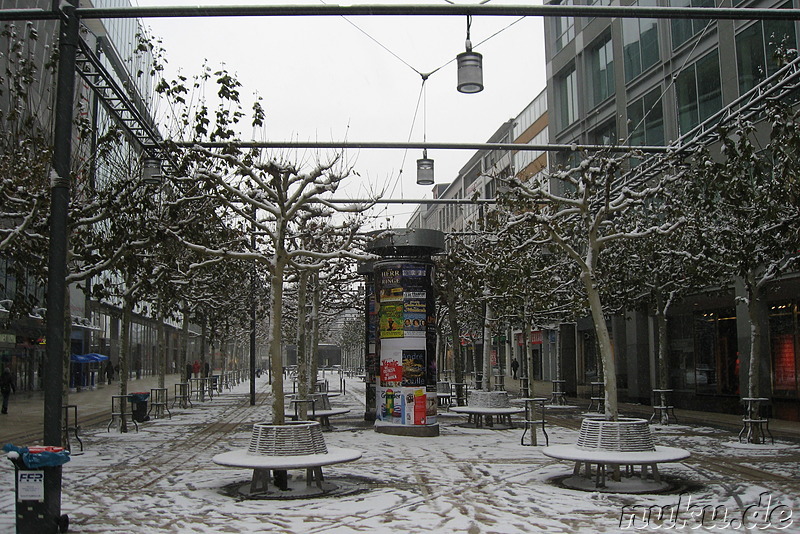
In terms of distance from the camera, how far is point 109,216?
1423 cm

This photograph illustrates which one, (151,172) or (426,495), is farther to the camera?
(151,172)

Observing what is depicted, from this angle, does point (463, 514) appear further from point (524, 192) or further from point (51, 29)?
point (51, 29)

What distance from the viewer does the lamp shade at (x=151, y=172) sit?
1421cm

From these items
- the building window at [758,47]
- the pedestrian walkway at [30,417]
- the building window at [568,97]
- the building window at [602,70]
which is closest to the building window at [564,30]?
the building window at [568,97]

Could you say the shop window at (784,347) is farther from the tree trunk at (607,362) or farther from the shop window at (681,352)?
the tree trunk at (607,362)

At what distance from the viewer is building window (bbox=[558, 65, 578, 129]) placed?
38.0 metres

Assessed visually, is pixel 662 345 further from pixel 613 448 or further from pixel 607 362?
pixel 613 448

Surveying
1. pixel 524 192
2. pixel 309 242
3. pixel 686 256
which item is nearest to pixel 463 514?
pixel 524 192

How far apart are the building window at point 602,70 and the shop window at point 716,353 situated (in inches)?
451

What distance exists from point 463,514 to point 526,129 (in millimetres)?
53318

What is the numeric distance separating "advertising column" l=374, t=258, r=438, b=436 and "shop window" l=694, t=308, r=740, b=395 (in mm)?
12125

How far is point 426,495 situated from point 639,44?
25.2 meters

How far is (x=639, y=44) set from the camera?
30.7m

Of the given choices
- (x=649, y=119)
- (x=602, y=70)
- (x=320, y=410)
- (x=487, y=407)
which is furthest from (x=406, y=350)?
(x=602, y=70)
